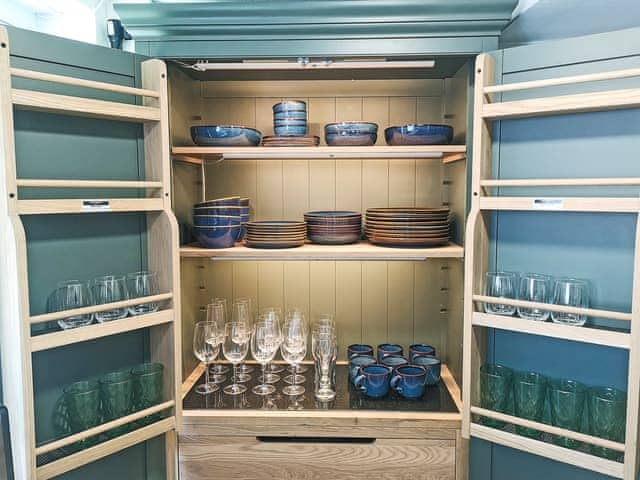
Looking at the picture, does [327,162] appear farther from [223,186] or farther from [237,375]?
[237,375]

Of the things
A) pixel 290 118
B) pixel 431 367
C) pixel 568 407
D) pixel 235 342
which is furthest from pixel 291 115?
pixel 568 407

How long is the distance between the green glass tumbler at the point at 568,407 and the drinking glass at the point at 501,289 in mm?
256

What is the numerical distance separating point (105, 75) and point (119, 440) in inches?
42.9

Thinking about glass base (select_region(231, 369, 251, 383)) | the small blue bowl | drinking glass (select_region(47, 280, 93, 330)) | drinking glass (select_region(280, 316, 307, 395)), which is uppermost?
the small blue bowl

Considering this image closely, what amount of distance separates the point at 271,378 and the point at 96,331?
2.44ft

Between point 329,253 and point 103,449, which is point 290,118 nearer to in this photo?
point 329,253

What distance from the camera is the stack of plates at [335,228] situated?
1883 millimetres

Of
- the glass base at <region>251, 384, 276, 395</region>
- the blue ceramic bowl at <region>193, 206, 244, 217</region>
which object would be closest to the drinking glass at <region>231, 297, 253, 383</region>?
the glass base at <region>251, 384, 276, 395</region>

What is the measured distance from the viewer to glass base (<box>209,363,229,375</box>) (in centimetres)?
202

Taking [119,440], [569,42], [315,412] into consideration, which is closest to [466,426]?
[315,412]

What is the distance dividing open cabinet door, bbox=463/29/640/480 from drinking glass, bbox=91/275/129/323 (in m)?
1.07

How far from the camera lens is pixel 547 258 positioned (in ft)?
5.09

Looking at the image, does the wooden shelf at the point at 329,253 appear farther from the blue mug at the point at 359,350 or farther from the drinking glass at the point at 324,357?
the blue mug at the point at 359,350

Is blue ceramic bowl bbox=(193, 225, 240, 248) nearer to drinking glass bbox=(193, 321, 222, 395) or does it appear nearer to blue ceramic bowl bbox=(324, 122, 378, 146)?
drinking glass bbox=(193, 321, 222, 395)
